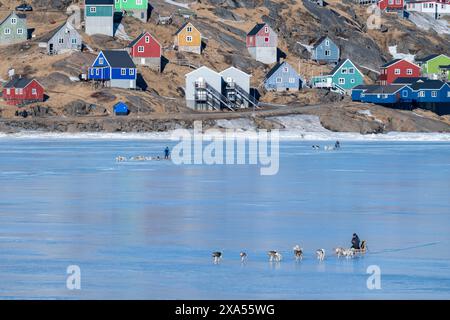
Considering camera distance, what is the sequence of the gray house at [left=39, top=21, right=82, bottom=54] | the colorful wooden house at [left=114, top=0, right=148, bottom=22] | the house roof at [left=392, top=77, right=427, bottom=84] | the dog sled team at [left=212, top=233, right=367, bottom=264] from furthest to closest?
the colorful wooden house at [left=114, top=0, right=148, bottom=22], the house roof at [left=392, top=77, right=427, bottom=84], the gray house at [left=39, top=21, right=82, bottom=54], the dog sled team at [left=212, top=233, right=367, bottom=264]

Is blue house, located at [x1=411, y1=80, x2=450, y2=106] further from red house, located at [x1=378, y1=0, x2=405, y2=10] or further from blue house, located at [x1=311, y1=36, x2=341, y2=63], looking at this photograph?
red house, located at [x1=378, y1=0, x2=405, y2=10]

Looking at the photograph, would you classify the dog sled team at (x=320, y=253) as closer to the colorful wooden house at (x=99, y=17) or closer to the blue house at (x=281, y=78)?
the blue house at (x=281, y=78)

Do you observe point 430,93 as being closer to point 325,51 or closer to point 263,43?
point 325,51

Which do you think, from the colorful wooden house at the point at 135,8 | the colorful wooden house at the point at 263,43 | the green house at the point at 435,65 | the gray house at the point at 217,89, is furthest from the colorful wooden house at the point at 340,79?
the colorful wooden house at the point at 135,8

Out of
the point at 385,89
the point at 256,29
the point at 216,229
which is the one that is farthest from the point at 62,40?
the point at 216,229

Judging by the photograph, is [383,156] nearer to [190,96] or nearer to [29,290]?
[190,96]

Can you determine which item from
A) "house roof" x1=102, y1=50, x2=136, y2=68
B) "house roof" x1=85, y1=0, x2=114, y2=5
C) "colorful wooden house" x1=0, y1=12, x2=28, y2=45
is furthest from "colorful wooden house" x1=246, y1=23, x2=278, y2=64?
"colorful wooden house" x1=0, y1=12, x2=28, y2=45
